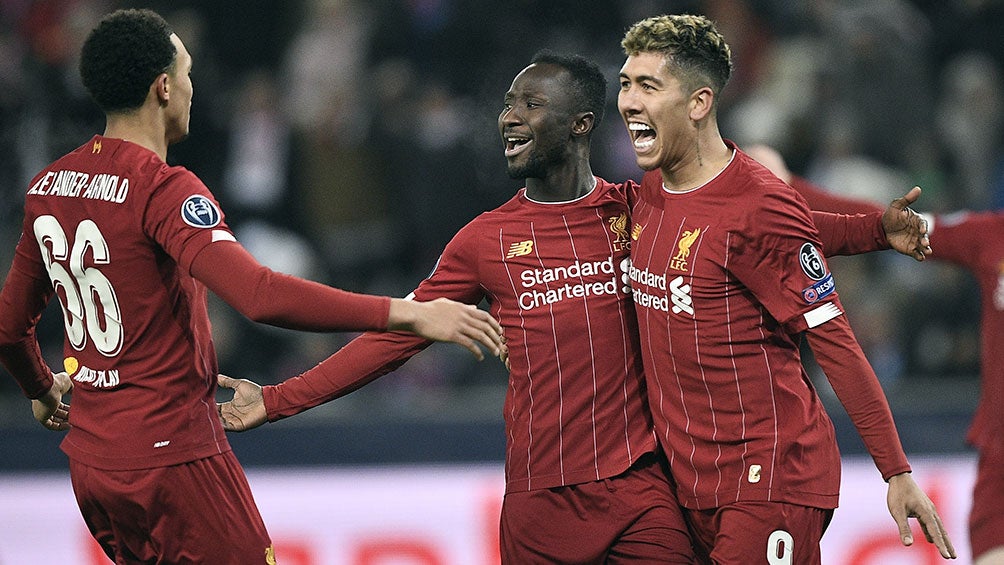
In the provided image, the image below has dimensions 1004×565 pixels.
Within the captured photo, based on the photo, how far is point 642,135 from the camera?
420 centimetres

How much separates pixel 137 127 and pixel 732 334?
1.81m

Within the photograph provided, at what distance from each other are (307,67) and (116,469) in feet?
18.9

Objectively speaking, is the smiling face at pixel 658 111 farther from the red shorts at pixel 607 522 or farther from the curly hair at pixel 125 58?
the curly hair at pixel 125 58

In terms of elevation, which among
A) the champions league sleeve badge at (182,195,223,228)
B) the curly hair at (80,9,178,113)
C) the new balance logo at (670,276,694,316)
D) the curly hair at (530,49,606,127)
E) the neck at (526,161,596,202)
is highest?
the curly hair at (530,49,606,127)

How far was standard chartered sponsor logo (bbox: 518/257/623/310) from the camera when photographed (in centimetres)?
428

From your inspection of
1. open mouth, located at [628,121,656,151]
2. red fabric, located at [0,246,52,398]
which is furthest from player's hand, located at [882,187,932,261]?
red fabric, located at [0,246,52,398]

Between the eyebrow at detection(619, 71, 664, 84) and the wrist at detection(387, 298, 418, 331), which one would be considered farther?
the eyebrow at detection(619, 71, 664, 84)

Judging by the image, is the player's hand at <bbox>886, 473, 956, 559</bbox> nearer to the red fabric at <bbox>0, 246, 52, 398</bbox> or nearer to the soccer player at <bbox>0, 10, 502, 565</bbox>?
the soccer player at <bbox>0, 10, 502, 565</bbox>

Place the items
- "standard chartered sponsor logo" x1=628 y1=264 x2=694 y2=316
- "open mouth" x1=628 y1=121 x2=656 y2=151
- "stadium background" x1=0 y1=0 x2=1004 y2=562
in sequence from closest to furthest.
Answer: "standard chartered sponsor logo" x1=628 y1=264 x2=694 y2=316 → "open mouth" x1=628 y1=121 x2=656 y2=151 → "stadium background" x1=0 y1=0 x2=1004 y2=562

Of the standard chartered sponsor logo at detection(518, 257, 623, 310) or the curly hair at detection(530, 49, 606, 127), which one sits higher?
the curly hair at detection(530, 49, 606, 127)

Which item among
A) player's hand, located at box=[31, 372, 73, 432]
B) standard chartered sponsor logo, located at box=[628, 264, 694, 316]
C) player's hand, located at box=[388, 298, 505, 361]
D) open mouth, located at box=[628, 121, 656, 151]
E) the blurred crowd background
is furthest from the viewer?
the blurred crowd background

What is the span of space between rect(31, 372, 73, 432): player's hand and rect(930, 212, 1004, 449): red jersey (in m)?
3.31

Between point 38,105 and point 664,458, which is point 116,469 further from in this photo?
point 38,105

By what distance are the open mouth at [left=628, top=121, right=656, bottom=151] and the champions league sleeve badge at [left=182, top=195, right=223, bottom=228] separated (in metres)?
1.29
